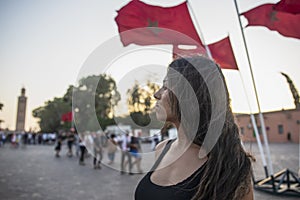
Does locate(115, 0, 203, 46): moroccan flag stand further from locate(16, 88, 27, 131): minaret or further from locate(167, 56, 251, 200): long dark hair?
locate(16, 88, 27, 131): minaret

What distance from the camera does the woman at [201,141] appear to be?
1.00 m

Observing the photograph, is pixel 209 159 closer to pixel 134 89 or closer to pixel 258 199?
pixel 134 89

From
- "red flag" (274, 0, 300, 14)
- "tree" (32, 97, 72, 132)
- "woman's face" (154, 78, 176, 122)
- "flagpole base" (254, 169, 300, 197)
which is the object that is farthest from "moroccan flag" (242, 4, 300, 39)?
"tree" (32, 97, 72, 132)

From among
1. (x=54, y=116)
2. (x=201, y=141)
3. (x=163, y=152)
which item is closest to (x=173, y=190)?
(x=201, y=141)

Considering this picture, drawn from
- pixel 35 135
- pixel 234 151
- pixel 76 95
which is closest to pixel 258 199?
pixel 234 151

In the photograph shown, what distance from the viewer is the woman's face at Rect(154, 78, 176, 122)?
114cm

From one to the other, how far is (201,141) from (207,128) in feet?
0.27

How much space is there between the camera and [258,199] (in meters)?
4.79

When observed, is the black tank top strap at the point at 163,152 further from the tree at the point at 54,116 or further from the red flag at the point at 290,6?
the tree at the point at 54,116

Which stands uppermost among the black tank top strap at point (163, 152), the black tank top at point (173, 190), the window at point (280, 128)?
the window at point (280, 128)

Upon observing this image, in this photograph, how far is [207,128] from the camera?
106 cm

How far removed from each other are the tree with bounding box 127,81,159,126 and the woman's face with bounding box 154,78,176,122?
0.04 m

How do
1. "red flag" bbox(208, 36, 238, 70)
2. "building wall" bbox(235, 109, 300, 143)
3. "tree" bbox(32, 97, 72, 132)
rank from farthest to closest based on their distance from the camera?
"tree" bbox(32, 97, 72, 132)
"building wall" bbox(235, 109, 300, 143)
"red flag" bbox(208, 36, 238, 70)

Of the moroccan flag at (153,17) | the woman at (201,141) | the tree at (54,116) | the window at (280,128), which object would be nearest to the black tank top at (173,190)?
the woman at (201,141)
